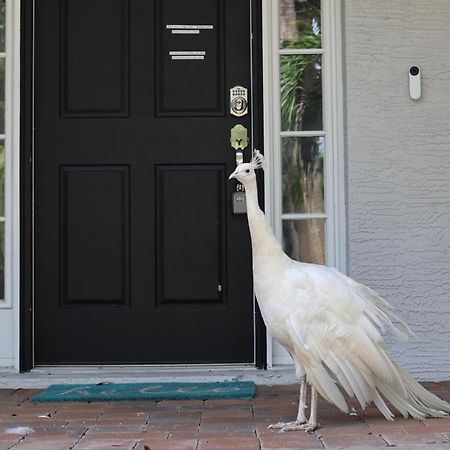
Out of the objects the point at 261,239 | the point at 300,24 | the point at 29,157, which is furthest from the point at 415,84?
the point at 29,157

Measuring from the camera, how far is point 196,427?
3.51 metres

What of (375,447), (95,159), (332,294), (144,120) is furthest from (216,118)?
(375,447)

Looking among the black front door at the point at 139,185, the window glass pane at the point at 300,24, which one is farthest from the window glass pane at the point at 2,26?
the window glass pane at the point at 300,24

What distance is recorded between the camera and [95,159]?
4730mm

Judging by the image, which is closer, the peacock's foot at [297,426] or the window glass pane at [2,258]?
the peacock's foot at [297,426]

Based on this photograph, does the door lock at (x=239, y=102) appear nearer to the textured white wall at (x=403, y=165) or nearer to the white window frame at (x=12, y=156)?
the textured white wall at (x=403, y=165)

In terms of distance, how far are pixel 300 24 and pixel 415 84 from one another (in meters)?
0.82

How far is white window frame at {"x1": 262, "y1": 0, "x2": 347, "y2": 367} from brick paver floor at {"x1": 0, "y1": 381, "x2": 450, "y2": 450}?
801 mm

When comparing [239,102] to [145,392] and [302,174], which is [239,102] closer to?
[302,174]

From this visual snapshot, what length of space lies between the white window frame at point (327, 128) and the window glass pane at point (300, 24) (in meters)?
0.05

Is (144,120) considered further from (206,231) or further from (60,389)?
(60,389)

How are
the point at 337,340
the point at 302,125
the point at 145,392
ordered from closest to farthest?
the point at 337,340 < the point at 145,392 < the point at 302,125

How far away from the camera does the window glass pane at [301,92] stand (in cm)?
474

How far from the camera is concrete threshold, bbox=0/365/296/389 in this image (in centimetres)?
444
